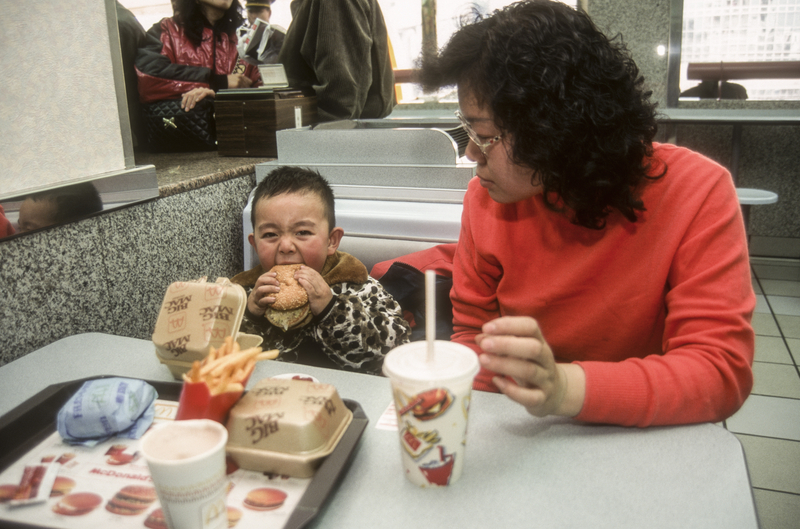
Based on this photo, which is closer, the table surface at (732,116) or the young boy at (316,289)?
the young boy at (316,289)

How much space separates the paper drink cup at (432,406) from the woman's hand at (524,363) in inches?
2.2

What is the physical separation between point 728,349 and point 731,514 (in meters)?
0.31

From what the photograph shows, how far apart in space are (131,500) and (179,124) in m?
2.13

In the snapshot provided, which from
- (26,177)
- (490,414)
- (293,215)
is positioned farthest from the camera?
(293,215)

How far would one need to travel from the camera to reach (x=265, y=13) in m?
2.84

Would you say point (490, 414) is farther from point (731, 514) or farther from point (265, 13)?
point (265, 13)

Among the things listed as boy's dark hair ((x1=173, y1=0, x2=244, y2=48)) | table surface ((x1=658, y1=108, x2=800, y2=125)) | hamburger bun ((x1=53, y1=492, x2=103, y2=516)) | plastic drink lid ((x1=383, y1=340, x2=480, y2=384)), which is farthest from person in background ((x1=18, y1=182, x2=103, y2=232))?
table surface ((x1=658, y1=108, x2=800, y2=125))

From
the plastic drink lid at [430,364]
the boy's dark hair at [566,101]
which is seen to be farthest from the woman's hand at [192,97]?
the plastic drink lid at [430,364]

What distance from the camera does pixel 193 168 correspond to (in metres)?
1.99

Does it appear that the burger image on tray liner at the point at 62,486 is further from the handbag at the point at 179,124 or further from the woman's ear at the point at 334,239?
the handbag at the point at 179,124

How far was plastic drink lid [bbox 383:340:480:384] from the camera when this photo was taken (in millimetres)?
597

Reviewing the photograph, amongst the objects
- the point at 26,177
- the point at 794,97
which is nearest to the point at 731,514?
the point at 26,177

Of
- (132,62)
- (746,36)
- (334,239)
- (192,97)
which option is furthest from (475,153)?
(746,36)

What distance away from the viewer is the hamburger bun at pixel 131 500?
2.07 feet
